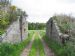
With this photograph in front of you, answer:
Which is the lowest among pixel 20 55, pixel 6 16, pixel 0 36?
pixel 20 55

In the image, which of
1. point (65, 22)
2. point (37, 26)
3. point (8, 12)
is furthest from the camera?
point (37, 26)

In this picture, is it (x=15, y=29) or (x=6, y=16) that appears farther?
(x=15, y=29)

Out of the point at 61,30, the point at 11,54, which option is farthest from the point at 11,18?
the point at 11,54

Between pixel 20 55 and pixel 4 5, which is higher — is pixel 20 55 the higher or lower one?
the lower one

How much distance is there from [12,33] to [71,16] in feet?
26.8

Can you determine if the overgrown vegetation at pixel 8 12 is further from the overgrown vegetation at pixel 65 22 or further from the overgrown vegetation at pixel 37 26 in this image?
the overgrown vegetation at pixel 37 26

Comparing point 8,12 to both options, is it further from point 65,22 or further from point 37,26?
point 37,26

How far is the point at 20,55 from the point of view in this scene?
21.2m

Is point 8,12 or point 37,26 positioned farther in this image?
point 37,26

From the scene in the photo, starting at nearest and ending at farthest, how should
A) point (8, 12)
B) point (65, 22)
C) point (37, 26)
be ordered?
point (8, 12), point (65, 22), point (37, 26)

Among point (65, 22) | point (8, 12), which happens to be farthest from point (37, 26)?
point (8, 12)

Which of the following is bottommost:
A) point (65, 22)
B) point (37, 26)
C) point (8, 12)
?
point (37, 26)

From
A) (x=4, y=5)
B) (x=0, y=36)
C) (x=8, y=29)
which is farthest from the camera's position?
(x=4, y=5)

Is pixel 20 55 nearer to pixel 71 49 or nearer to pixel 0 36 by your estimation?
pixel 0 36
